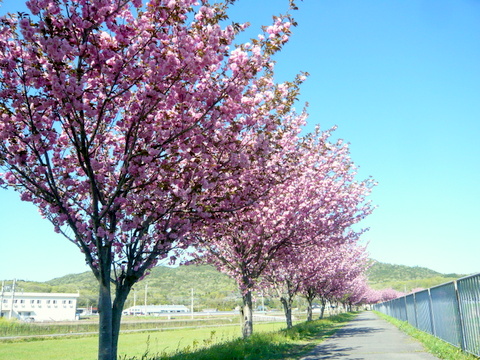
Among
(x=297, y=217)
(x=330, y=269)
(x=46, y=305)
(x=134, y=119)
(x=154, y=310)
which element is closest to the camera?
(x=134, y=119)

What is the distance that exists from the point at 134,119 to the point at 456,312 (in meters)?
11.4

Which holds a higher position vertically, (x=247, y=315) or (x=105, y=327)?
(x=105, y=327)

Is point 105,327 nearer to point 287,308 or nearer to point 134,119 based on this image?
point 134,119

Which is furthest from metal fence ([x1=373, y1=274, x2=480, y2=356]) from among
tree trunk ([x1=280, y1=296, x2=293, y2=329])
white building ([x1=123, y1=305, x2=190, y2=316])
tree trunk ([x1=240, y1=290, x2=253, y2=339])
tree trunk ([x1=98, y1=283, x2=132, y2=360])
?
white building ([x1=123, y1=305, x2=190, y2=316])

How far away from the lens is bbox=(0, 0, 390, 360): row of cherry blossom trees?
6656mm

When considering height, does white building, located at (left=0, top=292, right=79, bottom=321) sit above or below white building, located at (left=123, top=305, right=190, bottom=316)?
above

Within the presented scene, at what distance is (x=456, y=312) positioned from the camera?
12.5 metres

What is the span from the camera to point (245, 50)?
25.2ft

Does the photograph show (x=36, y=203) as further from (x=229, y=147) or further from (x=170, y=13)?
(x=170, y=13)

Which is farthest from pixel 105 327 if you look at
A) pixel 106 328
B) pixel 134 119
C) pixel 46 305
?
pixel 46 305

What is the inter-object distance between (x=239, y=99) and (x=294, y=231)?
9362 millimetres

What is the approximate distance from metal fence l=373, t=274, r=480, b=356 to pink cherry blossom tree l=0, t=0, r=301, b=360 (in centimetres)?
653

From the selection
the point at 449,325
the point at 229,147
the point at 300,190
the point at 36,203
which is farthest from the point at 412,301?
the point at 36,203

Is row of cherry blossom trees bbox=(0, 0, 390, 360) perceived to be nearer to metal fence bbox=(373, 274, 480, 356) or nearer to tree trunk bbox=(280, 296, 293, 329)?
metal fence bbox=(373, 274, 480, 356)
